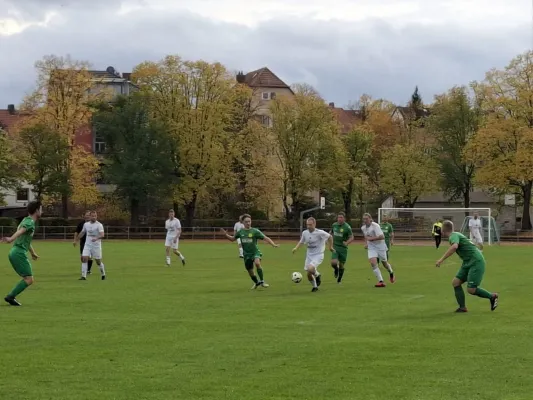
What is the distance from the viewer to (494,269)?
26.7 metres

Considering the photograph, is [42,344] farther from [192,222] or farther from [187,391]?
[192,222]

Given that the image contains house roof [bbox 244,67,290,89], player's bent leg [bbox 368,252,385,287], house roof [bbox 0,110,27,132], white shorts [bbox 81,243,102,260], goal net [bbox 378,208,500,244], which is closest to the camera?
player's bent leg [bbox 368,252,385,287]

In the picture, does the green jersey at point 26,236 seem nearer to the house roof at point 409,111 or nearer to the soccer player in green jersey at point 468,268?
the soccer player in green jersey at point 468,268

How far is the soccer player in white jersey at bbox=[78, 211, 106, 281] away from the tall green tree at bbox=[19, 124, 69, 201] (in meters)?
40.8

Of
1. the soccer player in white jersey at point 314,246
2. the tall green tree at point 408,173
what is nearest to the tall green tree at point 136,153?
the tall green tree at point 408,173

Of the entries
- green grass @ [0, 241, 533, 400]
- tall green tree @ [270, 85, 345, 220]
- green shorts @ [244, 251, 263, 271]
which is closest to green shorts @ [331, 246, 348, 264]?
green grass @ [0, 241, 533, 400]

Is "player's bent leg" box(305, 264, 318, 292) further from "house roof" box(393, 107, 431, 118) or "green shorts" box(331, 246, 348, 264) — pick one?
"house roof" box(393, 107, 431, 118)

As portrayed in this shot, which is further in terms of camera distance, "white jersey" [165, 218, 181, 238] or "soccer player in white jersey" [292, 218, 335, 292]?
"white jersey" [165, 218, 181, 238]

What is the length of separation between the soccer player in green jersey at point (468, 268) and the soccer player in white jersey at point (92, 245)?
11701mm

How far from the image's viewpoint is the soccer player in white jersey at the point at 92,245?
22766 mm

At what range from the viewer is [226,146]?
6906cm

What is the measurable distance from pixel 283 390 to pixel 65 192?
190 ft

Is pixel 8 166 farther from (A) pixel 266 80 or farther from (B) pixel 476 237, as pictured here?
(B) pixel 476 237

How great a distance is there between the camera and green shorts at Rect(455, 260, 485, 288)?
14188 millimetres
